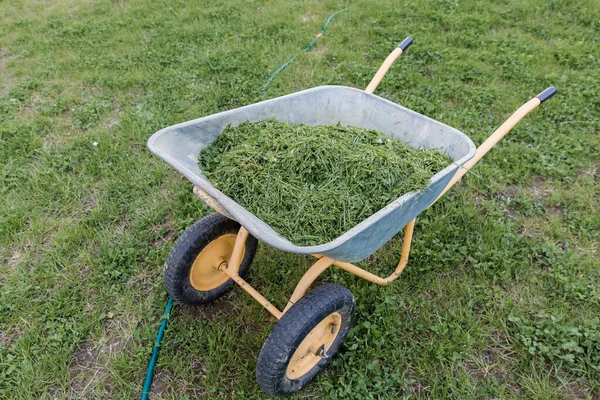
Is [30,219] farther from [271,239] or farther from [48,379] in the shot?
[271,239]

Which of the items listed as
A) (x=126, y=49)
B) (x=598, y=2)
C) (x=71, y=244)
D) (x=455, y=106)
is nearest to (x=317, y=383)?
(x=71, y=244)

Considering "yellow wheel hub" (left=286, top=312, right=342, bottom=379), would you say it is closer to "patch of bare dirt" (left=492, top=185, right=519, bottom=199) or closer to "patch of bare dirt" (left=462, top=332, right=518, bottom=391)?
"patch of bare dirt" (left=462, top=332, right=518, bottom=391)

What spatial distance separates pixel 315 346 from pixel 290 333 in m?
0.43

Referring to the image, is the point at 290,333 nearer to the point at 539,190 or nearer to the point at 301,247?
the point at 301,247

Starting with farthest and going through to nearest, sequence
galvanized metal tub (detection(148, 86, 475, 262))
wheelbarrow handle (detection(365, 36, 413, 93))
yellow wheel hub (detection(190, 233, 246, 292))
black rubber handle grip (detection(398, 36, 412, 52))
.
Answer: black rubber handle grip (detection(398, 36, 412, 52)) < wheelbarrow handle (detection(365, 36, 413, 93)) < yellow wheel hub (detection(190, 233, 246, 292)) < galvanized metal tub (detection(148, 86, 475, 262))

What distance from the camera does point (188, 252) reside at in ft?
7.30

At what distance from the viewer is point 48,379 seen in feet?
7.30

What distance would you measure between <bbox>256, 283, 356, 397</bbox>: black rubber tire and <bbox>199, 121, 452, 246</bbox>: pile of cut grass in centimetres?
34

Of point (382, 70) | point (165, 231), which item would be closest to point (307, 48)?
point (382, 70)

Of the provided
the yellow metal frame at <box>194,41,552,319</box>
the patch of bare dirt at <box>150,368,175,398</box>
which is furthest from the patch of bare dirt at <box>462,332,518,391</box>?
the patch of bare dirt at <box>150,368,175,398</box>

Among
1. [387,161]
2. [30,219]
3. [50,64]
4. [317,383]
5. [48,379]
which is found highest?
[387,161]

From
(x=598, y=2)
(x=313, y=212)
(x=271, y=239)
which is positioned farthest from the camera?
(x=598, y=2)

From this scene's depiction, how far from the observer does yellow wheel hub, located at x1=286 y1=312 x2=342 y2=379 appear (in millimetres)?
2107

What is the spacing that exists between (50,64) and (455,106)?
4716 millimetres
